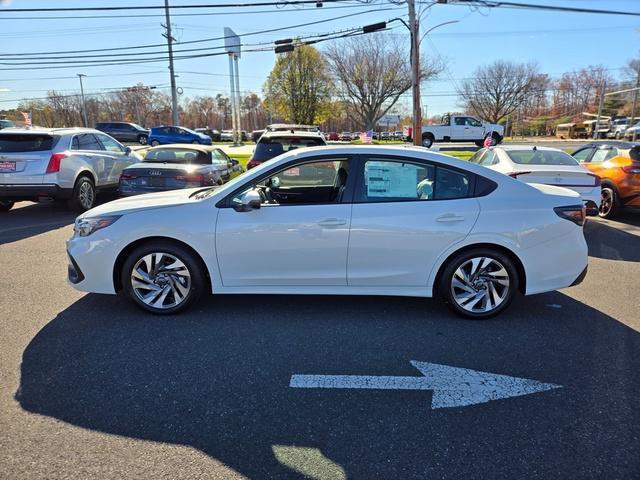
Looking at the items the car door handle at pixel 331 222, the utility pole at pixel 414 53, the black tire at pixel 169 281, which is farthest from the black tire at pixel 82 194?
the utility pole at pixel 414 53

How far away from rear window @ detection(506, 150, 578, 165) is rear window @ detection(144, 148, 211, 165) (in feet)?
20.5

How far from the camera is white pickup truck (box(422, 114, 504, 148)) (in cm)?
3047

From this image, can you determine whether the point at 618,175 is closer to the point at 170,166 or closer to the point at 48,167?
the point at 170,166

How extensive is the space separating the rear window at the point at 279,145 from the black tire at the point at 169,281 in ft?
17.4

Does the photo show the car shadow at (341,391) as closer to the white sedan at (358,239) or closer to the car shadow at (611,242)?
the white sedan at (358,239)

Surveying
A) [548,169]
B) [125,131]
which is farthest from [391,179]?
[125,131]

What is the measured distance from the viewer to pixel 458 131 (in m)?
30.5

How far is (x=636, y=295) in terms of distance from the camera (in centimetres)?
480

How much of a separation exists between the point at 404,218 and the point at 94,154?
333 inches

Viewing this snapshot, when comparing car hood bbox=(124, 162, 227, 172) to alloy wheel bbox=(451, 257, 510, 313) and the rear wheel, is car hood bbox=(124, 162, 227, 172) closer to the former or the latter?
alloy wheel bbox=(451, 257, 510, 313)

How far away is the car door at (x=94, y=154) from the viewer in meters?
9.52

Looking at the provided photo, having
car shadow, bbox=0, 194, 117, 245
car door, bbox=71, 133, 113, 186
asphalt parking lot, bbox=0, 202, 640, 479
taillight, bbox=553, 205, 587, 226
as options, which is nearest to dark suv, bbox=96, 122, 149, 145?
car shadow, bbox=0, 194, 117, 245

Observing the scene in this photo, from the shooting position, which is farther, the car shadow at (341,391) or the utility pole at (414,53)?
the utility pole at (414,53)

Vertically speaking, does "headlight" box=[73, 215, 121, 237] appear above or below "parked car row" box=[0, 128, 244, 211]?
below
